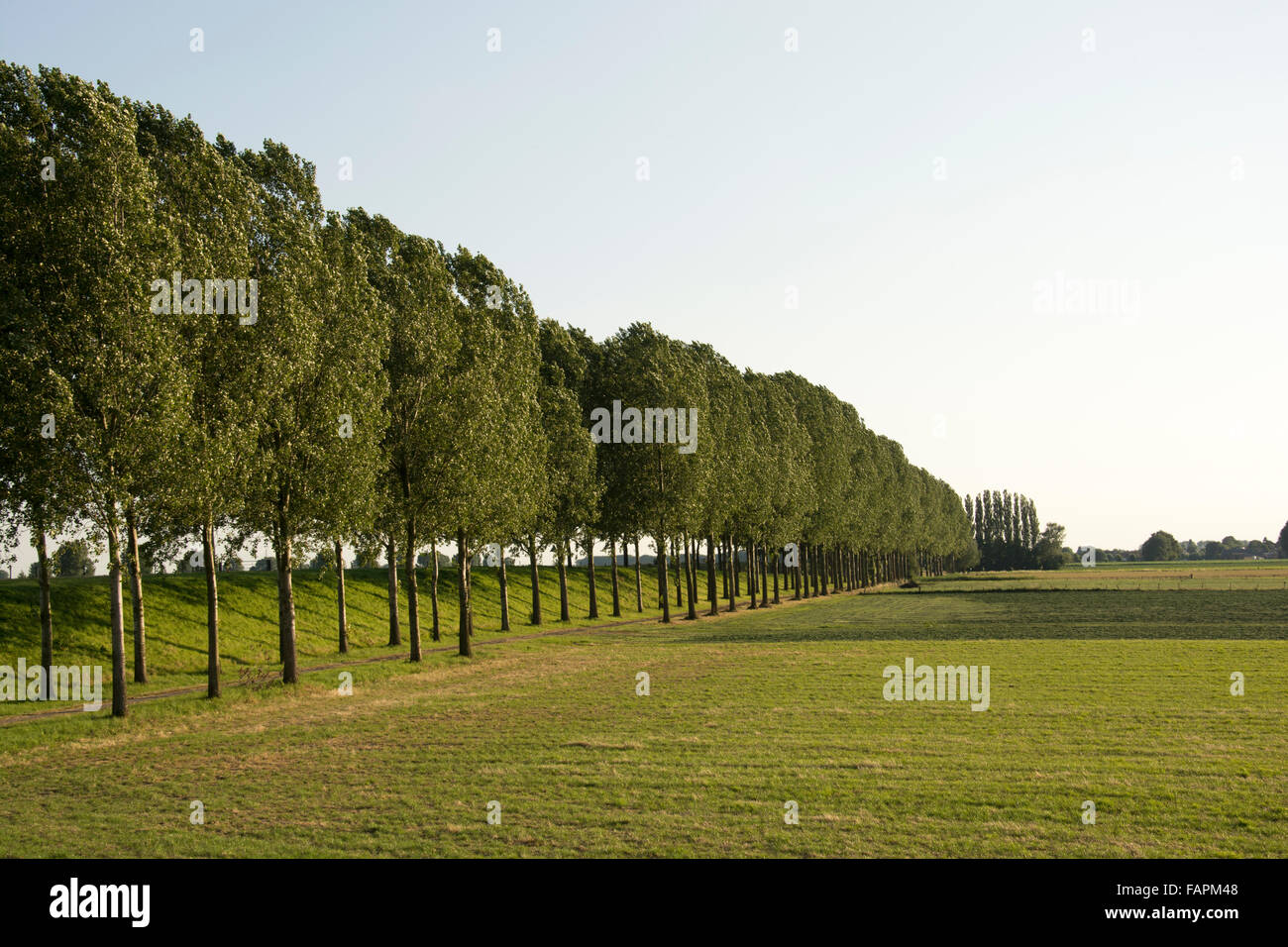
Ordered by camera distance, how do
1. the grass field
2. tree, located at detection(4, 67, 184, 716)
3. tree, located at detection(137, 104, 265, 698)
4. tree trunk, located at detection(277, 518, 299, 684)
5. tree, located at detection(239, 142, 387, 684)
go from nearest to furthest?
the grass field < tree, located at detection(4, 67, 184, 716) < tree, located at detection(137, 104, 265, 698) < tree, located at detection(239, 142, 387, 684) < tree trunk, located at detection(277, 518, 299, 684)

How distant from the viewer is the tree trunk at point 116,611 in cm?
2820

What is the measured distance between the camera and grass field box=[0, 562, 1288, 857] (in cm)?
1491

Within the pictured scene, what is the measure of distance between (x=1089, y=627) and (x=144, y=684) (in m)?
56.3

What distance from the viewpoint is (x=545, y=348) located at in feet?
250

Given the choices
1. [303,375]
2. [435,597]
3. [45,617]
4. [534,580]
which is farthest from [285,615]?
[534,580]

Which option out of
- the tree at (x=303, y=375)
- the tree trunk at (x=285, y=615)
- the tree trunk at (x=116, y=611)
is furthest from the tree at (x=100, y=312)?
the tree trunk at (x=285, y=615)

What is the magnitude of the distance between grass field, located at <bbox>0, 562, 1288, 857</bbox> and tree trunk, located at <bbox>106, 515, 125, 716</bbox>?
0.70 m

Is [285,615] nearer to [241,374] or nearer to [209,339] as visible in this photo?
[241,374]

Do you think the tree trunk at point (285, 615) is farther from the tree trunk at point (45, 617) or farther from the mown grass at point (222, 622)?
the tree trunk at point (45, 617)

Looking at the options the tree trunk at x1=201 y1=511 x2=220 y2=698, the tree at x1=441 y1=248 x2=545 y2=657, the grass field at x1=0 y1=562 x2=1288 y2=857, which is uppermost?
the tree at x1=441 y1=248 x2=545 y2=657

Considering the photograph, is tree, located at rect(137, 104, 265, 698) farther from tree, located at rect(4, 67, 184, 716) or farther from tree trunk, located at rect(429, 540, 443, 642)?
tree trunk, located at rect(429, 540, 443, 642)

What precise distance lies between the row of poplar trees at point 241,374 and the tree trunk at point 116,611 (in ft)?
0.27

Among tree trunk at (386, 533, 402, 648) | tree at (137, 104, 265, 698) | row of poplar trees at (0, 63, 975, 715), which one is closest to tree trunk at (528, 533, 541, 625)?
row of poplar trees at (0, 63, 975, 715)
